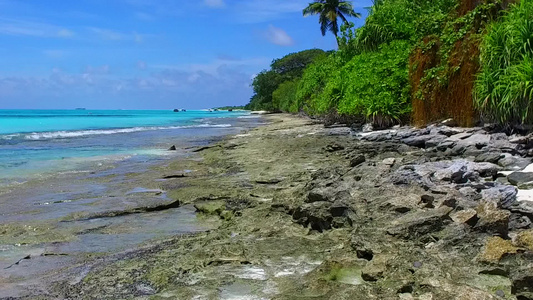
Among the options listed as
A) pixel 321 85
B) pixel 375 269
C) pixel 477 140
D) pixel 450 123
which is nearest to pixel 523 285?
pixel 375 269

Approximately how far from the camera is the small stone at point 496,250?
3447mm

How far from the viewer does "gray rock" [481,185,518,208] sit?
15.4 ft

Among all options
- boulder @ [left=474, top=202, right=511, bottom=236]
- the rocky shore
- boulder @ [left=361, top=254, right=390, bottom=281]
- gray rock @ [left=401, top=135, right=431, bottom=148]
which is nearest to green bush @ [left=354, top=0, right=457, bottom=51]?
gray rock @ [left=401, top=135, right=431, bottom=148]

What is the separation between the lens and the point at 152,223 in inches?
240

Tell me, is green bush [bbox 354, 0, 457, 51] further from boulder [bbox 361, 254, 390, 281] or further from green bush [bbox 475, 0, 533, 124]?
boulder [bbox 361, 254, 390, 281]

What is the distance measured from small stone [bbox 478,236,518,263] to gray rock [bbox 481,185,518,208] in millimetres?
1078

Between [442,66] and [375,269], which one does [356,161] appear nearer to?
[375,269]

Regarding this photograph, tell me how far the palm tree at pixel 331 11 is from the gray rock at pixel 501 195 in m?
39.9

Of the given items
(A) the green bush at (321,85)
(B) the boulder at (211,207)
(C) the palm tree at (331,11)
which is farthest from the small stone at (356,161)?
(C) the palm tree at (331,11)

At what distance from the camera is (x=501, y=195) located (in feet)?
15.9

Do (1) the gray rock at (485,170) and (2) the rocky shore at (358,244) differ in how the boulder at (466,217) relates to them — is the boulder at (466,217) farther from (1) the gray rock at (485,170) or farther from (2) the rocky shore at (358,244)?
(1) the gray rock at (485,170)

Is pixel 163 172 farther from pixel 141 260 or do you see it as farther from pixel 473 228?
pixel 473 228

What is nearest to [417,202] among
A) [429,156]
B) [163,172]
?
[429,156]

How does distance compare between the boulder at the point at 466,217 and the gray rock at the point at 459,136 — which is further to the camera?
the gray rock at the point at 459,136
